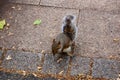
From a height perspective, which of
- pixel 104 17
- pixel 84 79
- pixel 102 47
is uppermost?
pixel 104 17

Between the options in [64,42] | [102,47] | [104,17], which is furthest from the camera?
[104,17]

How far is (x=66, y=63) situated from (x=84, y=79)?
37 centimetres

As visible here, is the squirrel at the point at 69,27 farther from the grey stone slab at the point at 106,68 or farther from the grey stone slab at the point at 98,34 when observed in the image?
the grey stone slab at the point at 106,68

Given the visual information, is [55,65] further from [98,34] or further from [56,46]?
[98,34]

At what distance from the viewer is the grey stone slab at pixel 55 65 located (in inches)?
168

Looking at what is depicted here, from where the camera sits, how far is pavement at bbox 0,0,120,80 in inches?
168

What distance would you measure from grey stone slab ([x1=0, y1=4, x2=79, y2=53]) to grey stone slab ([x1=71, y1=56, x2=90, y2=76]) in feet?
1.51

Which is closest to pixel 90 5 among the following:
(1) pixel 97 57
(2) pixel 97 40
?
(2) pixel 97 40

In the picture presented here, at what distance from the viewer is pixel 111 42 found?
460 cm

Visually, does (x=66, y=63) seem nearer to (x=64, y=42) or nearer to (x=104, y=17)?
(x=64, y=42)

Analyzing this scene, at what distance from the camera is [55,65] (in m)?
4.33

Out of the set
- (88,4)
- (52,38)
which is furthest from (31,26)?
(88,4)

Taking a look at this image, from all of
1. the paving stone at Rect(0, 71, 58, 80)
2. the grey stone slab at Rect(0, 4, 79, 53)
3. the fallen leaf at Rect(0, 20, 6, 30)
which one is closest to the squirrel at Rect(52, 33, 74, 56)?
the grey stone slab at Rect(0, 4, 79, 53)

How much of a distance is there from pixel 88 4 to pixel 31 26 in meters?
1.08
